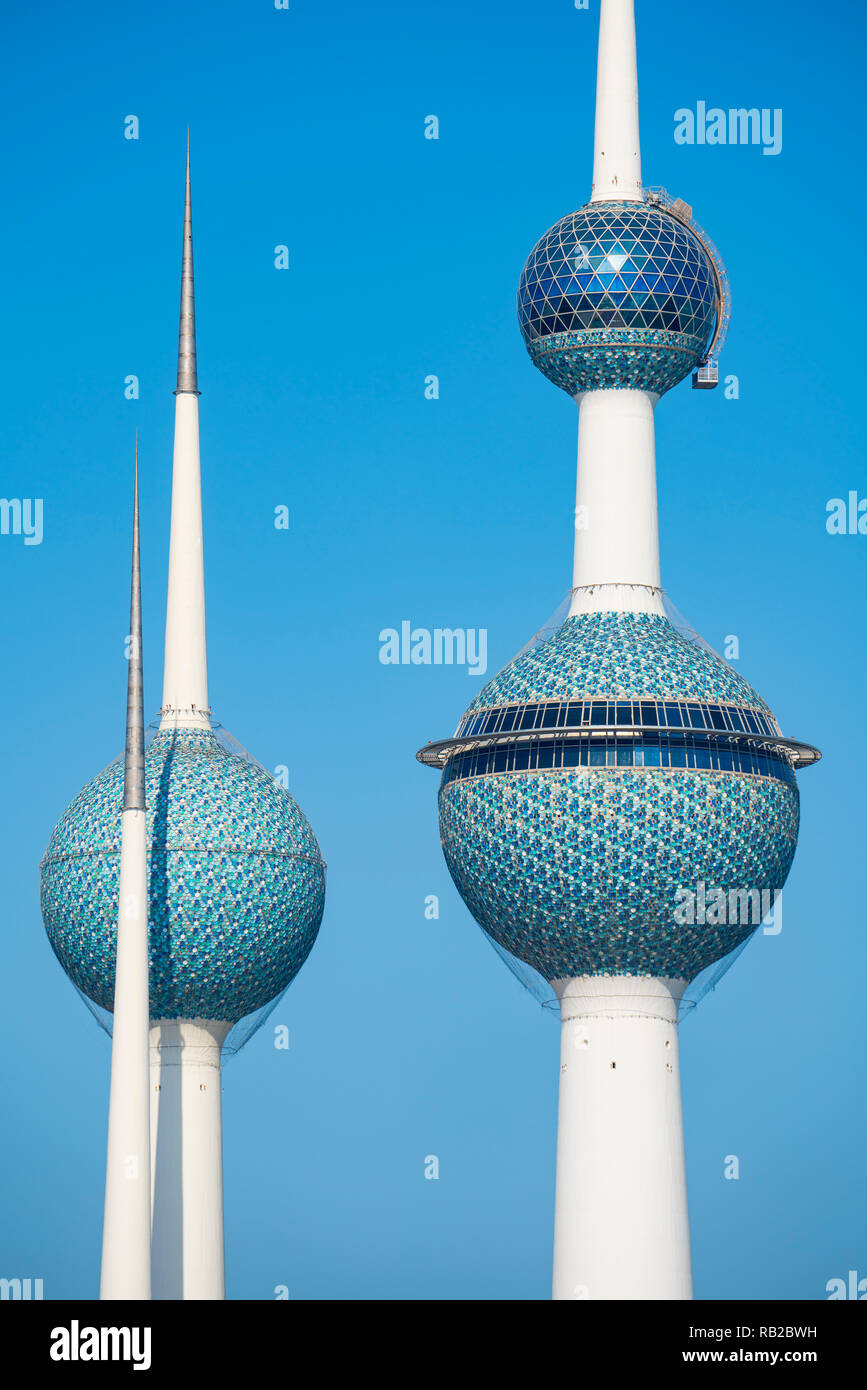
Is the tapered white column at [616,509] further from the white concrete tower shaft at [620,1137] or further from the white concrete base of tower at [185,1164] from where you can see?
the white concrete base of tower at [185,1164]

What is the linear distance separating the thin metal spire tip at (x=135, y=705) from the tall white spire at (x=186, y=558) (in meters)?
17.5

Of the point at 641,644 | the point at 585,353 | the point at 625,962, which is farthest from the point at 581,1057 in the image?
the point at 585,353

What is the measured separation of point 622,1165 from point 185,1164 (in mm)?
17159

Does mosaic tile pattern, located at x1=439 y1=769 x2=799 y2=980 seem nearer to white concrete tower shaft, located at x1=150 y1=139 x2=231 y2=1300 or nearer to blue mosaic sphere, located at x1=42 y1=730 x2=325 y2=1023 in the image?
blue mosaic sphere, located at x1=42 y1=730 x2=325 y2=1023

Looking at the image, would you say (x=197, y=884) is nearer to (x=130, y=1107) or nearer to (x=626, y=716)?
(x=626, y=716)

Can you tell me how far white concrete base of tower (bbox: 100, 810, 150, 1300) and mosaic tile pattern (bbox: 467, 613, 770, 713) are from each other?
63.4 ft

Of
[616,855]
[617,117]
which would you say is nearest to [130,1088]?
[616,855]

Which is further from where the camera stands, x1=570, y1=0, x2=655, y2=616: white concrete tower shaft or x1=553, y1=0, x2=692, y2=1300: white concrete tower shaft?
x1=570, y1=0, x2=655, y2=616: white concrete tower shaft

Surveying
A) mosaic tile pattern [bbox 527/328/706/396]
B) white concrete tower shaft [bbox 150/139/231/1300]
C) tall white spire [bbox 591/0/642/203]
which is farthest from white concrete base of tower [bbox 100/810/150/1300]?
tall white spire [bbox 591/0/642/203]

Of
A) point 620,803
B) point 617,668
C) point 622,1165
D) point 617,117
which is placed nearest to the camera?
point 622,1165

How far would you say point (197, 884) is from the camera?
394 ft

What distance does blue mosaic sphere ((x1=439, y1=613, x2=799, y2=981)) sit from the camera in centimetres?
11444

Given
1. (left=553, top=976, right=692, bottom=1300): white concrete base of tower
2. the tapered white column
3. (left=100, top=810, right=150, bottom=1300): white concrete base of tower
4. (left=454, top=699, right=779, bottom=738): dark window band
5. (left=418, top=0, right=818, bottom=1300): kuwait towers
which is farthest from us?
the tapered white column

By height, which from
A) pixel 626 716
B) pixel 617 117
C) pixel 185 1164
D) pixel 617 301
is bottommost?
pixel 185 1164
